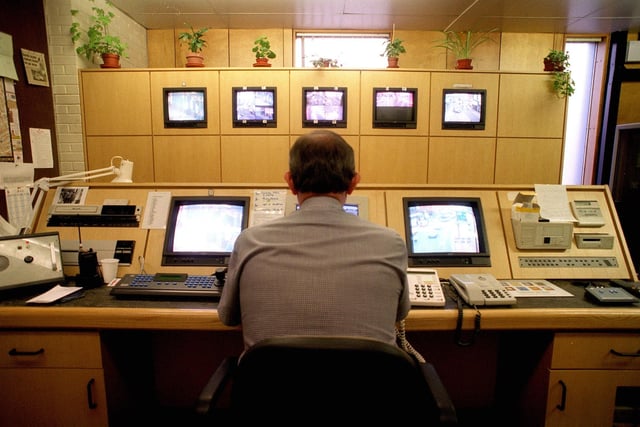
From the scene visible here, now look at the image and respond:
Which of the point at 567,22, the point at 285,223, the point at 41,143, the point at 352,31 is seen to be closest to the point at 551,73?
the point at 567,22

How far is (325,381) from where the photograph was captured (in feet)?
2.26

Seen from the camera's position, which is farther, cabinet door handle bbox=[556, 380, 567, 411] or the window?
the window

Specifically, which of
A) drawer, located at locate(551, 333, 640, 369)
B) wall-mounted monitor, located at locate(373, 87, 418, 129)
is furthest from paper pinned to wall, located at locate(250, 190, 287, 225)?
wall-mounted monitor, located at locate(373, 87, 418, 129)

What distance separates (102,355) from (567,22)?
523 centimetres

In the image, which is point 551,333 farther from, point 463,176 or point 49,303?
point 463,176

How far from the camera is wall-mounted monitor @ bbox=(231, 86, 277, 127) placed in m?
3.62

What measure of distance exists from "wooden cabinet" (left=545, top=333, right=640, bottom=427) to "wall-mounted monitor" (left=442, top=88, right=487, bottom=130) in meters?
2.70

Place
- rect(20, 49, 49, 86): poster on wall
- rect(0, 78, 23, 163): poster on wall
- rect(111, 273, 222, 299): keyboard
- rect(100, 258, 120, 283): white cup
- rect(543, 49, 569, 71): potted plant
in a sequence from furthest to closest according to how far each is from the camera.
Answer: rect(543, 49, 569, 71): potted plant < rect(20, 49, 49, 86): poster on wall < rect(0, 78, 23, 163): poster on wall < rect(100, 258, 120, 283): white cup < rect(111, 273, 222, 299): keyboard

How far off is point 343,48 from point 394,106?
58.6 inches

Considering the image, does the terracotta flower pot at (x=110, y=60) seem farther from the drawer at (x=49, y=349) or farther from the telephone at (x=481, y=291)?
the telephone at (x=481, y=291)

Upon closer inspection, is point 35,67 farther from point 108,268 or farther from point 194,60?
point 108,268

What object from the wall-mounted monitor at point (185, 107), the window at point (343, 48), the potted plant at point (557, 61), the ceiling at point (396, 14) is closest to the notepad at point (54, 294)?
the wall-mounted monitor at point (185, 107)

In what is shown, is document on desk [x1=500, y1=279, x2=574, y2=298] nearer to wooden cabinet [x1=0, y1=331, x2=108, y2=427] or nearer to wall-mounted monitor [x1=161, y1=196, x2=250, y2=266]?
wall-mounted monitor [x1=161, y1=196, x2=250, y2=266]

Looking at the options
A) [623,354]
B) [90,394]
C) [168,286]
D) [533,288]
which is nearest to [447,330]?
[533,288]
